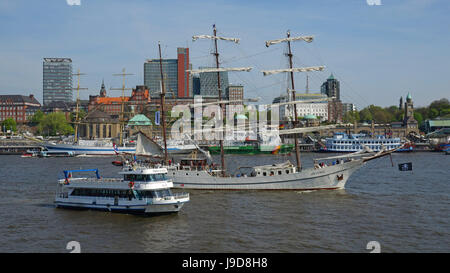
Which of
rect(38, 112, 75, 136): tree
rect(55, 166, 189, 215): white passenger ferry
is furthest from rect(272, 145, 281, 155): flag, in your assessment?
rect(38, 112, 75, 136): tree

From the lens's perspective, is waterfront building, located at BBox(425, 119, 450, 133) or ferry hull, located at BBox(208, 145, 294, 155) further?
waterfront building, located at BBox(425, 119, 450, 133)

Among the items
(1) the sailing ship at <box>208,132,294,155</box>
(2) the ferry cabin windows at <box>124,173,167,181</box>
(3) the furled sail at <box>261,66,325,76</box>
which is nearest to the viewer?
(2) the ferry cabin windows at <box>124,173,167,181</box>

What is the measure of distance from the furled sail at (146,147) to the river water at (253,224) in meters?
14.4

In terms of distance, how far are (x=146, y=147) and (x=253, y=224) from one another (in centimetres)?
3086

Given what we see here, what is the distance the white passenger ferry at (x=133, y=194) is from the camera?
35.3 meters

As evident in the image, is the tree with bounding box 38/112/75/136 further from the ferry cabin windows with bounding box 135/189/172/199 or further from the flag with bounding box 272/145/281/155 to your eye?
the ferry cabin windows with bounding box 135/189/172/199

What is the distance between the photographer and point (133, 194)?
118 feet

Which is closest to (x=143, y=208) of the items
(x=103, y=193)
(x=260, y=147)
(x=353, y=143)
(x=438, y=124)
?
(x=103, y=193)

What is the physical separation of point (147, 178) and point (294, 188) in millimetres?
20055

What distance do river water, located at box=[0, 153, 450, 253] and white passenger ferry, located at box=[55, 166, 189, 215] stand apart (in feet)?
2.61

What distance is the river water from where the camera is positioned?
27.5 m
